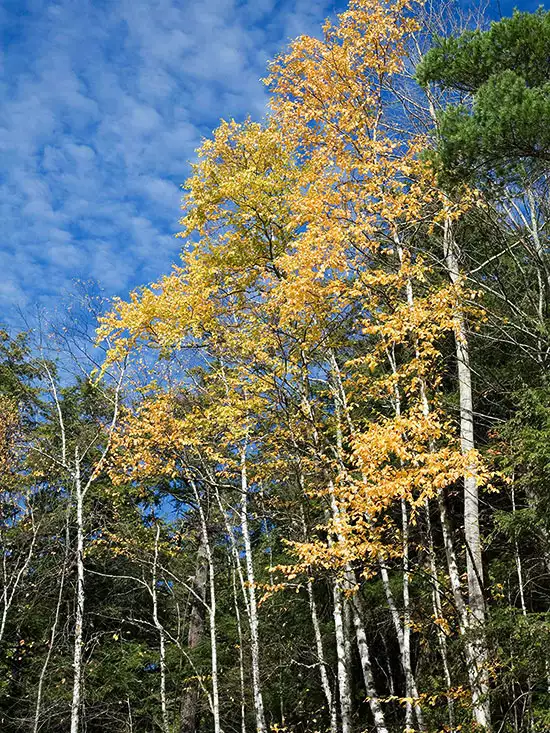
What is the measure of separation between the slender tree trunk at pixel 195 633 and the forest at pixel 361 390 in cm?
11

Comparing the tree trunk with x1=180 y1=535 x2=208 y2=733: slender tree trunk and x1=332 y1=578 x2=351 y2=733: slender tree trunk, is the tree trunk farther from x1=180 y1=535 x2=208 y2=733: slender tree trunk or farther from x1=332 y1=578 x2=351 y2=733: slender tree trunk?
x1=180 y1=535 x2=208 y2=733: slender tree trunk

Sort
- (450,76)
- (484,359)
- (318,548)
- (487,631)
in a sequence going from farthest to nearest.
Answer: (484,359) → (450,76) → (318,548) → (487,631)

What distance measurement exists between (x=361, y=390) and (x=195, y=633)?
8.81 metres

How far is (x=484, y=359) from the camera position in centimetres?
1063

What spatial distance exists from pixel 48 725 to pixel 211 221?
11.5 metres

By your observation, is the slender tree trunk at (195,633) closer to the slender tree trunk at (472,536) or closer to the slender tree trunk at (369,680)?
the slender tree trunk at (369,680)

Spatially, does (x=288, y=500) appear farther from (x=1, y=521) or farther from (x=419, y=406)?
(x=1, y=521)

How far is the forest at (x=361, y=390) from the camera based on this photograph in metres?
5.92

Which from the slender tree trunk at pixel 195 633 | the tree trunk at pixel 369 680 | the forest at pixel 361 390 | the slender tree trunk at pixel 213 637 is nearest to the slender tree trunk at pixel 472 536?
the forest at pixel 361 390

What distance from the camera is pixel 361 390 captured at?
8734mm

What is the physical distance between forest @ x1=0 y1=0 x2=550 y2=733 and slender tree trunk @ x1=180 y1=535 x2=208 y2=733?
0.36 ft

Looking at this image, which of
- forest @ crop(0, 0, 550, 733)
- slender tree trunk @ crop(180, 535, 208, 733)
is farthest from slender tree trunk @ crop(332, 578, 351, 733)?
slender tree trunk @ crop(180, 535, 208, 733)

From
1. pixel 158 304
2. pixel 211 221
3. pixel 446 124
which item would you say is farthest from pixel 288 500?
pixel 446 124

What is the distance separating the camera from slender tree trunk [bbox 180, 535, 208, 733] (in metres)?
12.9
